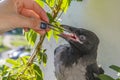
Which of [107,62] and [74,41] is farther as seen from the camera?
[107,62]

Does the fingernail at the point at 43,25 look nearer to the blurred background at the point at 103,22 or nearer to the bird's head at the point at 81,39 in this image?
the bird's head at the point at 81,39

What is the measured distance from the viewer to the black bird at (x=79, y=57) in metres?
0.90

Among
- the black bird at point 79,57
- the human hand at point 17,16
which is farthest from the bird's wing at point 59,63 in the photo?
the human hand at point 17,16

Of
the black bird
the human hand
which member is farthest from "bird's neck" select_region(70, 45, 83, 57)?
the human hand

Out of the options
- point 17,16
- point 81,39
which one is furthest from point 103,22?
point 17,16

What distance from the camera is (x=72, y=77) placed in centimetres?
92

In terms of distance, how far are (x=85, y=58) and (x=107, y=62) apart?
0.47 ft

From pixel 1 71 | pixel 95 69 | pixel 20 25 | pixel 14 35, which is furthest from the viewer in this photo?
pixel 14 35

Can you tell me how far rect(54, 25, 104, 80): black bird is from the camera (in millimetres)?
899

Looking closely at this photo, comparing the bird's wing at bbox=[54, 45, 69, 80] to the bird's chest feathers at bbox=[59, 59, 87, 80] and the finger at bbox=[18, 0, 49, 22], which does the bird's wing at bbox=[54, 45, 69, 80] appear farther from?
the finger at bbox=[18, 0, 49, 22]

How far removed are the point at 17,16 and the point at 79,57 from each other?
0.67 ft

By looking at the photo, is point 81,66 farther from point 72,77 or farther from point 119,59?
point 119,59

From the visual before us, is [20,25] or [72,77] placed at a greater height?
[20,25]

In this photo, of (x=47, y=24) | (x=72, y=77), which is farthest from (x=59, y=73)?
(x=47, y=24)
